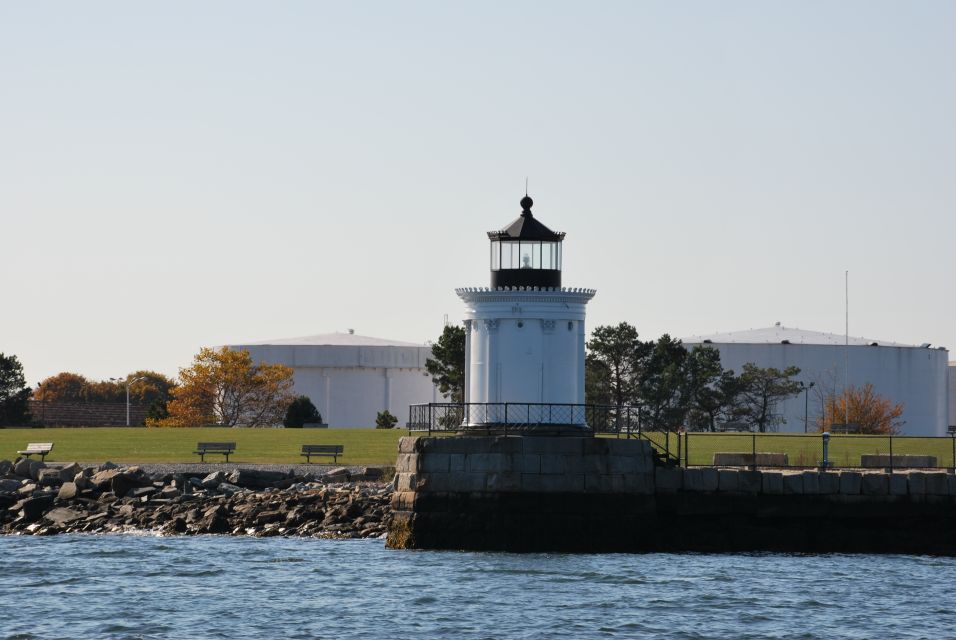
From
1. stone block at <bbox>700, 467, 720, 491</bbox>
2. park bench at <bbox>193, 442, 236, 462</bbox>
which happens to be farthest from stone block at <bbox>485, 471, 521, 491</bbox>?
park bench at <bbox>193, 442, 236, 462</bbox>

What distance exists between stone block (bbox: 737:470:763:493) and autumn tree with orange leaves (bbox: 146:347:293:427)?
223 ft

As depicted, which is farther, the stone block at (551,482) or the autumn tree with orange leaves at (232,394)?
the autumn tree with orange leaves at (232,394)

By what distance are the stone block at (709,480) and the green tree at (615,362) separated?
50170mm

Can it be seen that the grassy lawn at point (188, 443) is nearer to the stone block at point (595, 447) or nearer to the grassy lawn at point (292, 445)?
the grassy lawn at point (292, 445)

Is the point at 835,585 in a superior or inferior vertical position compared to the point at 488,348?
inferior

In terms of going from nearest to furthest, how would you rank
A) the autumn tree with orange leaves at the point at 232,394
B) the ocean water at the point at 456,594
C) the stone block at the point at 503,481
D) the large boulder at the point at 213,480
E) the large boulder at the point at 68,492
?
the ocean water at the point at 456,594 < the stone block at the point at 503,481 < the large boulder at the point at 68,492 < the large boulder at the point at 213,480 < the autumn tree with orange leaves at the point at 232,394

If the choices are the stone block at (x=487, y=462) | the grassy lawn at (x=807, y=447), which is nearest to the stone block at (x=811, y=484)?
the stone block at (x=487, y=462)

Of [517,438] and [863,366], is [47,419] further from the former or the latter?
[517,438]

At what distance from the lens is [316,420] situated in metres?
88.4

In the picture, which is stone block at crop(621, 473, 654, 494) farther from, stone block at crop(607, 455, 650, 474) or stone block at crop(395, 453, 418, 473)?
stone block at crop(395, 453, 418, 473)

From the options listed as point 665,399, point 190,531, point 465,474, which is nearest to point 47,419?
point 665,399

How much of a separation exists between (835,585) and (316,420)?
194 feet

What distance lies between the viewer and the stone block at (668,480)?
35.4 metres

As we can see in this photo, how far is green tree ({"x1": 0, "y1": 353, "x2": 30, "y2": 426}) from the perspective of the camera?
338ft
